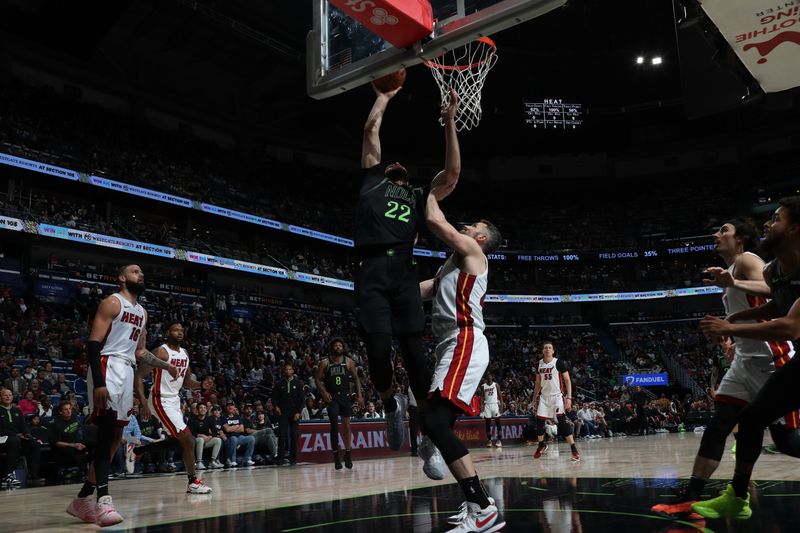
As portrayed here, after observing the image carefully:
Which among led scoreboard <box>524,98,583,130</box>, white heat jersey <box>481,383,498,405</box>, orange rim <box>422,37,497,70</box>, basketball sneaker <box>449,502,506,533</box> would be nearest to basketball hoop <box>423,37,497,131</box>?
orange rim <box>422,37,497,70</box>

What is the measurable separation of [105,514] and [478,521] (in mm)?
3142

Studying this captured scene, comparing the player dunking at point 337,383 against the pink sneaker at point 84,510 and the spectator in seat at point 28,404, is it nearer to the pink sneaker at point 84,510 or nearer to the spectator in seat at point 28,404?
the spectator in seat at point 28,404

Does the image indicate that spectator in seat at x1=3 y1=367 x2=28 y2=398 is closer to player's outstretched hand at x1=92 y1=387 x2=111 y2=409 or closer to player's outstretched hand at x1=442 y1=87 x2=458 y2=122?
player's outstretched hand at x1=92 y1=387 x2=111 y2=409

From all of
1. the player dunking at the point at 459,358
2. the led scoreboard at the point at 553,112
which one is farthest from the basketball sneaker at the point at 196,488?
the led scoreboard at the point at 553,112

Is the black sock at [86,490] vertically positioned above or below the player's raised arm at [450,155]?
below

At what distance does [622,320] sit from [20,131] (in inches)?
1317

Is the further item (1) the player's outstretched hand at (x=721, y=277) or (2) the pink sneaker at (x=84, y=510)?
(2) the pink sneaker at (x=84, y=510)

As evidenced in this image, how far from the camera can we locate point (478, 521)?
12.7ft

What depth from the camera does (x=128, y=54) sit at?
96.4ft

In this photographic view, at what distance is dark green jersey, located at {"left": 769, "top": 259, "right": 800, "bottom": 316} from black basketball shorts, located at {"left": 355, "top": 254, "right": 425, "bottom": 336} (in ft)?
7.34

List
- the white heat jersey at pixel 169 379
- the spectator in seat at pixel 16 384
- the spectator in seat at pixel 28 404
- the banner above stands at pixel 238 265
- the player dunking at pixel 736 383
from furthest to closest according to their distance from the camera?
the banner above stands at pixel 238 265 < the spectator in seat at pixel 16 384 < the spectator in seat at pixel 28 404 < the white heat jersey at pixel 169 379 < the player dunking at pixel 736 383

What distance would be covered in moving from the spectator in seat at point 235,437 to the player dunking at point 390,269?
8.99m

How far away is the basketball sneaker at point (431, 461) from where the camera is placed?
4371mm

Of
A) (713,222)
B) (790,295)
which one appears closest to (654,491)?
(790,295)
